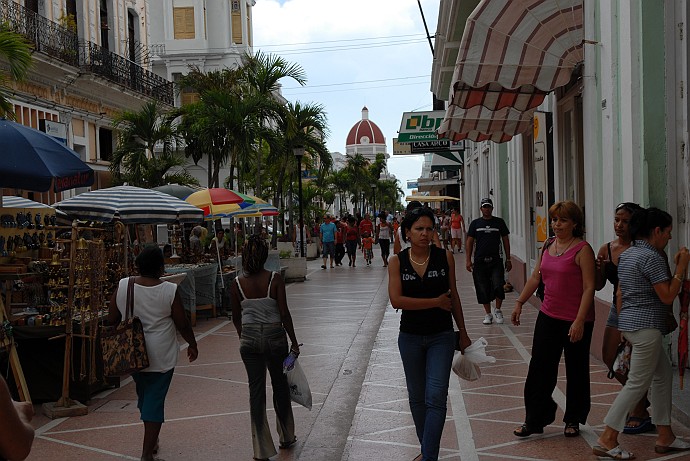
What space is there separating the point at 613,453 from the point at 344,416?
2.63 metres

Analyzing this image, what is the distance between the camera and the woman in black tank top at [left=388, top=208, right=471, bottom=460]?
5559mm

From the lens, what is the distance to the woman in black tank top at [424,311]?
5.56 m

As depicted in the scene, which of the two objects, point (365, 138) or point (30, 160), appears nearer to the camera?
point (30, 160)

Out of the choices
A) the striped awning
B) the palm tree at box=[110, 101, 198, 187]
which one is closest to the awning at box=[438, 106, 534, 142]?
the striped awning

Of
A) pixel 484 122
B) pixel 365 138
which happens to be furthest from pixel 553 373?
pixel 365 138

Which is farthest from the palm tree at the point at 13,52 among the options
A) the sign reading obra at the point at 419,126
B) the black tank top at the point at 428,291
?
the sign reading obra at the point at 419,126

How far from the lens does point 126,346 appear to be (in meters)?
6.13

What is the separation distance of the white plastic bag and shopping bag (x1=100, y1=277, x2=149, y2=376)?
2.19 m

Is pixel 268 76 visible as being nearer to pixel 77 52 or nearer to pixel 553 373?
pixel 77 52

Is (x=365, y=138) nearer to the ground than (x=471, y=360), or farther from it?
farther from it

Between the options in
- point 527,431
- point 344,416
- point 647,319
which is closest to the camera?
point 647,319

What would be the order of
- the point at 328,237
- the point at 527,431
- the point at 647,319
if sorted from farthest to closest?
the point at 328,237, the point at 527,431, the point at 647,319

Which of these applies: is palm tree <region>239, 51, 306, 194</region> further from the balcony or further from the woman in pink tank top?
the woman in pink tank top

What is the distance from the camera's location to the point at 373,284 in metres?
21.6
